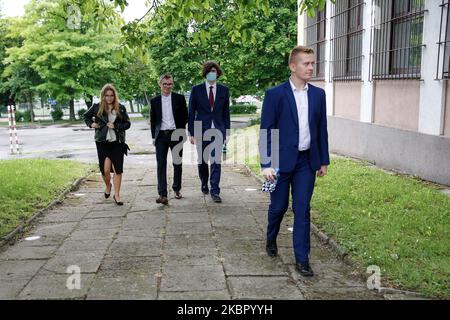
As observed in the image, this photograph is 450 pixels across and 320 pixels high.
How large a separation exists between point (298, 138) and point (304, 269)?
1.20 metres

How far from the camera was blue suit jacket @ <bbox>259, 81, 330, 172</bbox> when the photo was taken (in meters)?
4.45

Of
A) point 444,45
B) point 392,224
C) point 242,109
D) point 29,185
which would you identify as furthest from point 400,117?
point 242,109


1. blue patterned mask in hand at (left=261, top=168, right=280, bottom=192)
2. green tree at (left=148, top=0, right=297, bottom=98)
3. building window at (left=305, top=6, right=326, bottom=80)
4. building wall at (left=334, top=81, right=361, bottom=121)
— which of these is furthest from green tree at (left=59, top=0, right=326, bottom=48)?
green tree at (left=148, top=0, right=297, bottom=98)

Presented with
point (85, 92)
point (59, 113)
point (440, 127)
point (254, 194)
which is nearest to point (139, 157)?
point (254, 194)

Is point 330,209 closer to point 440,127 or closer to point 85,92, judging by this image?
point 440,127

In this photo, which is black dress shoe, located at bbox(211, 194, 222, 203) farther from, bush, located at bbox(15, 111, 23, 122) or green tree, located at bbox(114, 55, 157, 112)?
bush, located at bbox(15, 111, 23, 122)


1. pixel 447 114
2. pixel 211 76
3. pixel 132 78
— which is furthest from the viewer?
pixel 132 78

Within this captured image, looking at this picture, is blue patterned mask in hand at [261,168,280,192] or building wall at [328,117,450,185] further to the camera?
building wall at [328,117,450,185]

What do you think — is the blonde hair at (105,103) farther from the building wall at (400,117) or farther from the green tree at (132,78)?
the green tree at (132,78)

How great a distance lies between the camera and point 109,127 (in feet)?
24.6

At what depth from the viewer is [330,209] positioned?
6625mm

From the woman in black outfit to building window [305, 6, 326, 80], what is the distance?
8.61 m

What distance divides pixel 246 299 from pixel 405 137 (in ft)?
21.2
